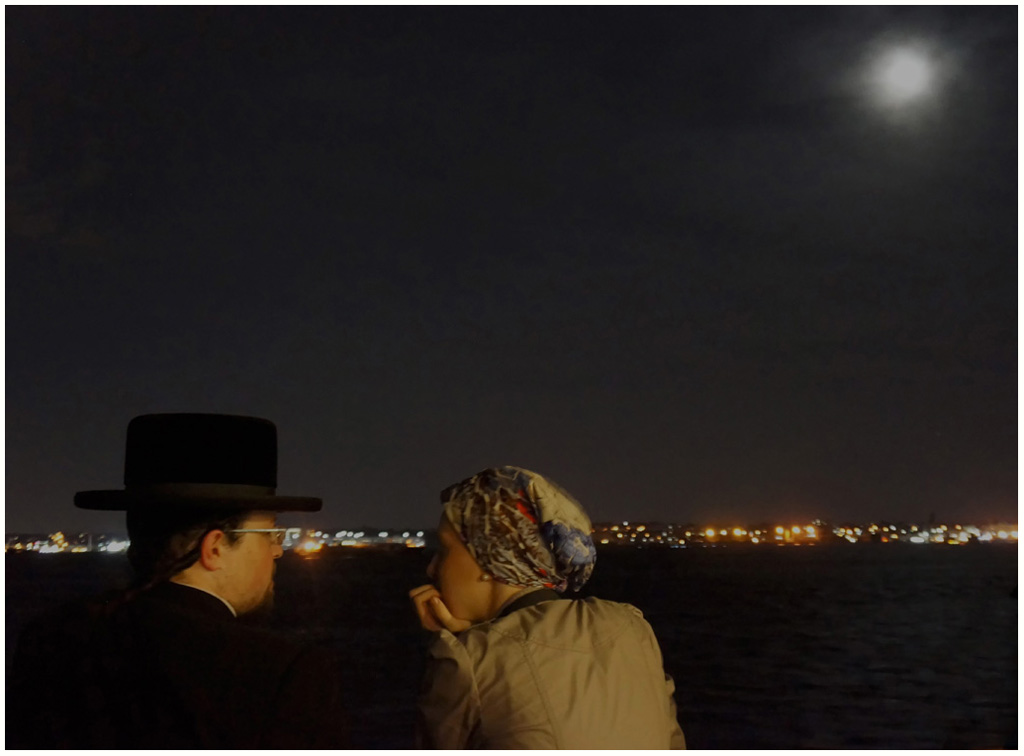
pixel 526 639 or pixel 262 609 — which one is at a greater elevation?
pixel 262 609

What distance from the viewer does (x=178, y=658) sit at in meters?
2.98

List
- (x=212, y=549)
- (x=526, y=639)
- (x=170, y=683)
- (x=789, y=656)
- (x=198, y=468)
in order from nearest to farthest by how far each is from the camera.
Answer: (x=170, y=683) → (x=526, y=639) → (x=212, y=549) → (x=198, y=468) → (x=789, y=656)

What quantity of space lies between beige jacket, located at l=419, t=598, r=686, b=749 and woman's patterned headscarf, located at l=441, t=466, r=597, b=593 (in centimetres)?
11

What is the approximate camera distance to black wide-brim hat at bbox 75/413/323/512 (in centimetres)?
322

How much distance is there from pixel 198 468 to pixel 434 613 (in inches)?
31.8

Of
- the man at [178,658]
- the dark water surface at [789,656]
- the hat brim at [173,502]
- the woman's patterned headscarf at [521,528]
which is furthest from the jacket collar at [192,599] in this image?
the dark water surface at [789,656]

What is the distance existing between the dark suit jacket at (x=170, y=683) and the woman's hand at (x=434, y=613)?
38cm

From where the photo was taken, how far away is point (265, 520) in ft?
10.8

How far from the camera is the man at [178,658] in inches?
117

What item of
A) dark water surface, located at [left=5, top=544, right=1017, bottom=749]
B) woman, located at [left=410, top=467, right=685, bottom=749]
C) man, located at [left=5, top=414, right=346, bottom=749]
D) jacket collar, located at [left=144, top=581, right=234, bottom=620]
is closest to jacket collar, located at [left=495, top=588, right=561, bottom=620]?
woman, located at [left=410, top=467, right=685, bottom=749]

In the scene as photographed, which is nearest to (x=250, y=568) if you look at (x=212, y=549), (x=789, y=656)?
(x=212, y=549)

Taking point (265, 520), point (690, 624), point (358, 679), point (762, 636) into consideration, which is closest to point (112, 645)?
point (265, 520)

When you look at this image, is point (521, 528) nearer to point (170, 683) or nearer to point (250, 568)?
point (250, 568)

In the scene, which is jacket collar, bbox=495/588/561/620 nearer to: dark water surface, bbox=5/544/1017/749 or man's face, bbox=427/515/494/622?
man's face, bbox=427/515/494/622
